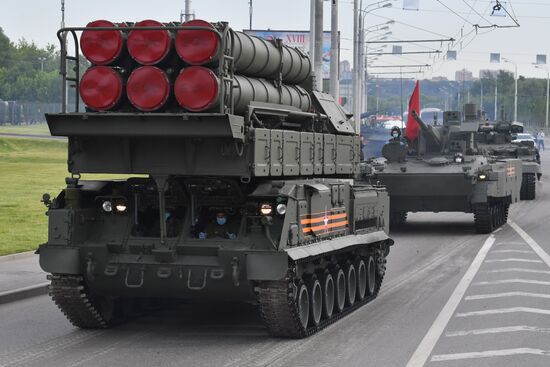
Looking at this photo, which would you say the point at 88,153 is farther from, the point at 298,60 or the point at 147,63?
the point at 298,60

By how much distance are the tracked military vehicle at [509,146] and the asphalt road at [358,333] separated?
50.1 feet

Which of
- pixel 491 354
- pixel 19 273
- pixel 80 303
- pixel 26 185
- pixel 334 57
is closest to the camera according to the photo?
pixel 491 354

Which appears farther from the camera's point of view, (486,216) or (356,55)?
(356,55)

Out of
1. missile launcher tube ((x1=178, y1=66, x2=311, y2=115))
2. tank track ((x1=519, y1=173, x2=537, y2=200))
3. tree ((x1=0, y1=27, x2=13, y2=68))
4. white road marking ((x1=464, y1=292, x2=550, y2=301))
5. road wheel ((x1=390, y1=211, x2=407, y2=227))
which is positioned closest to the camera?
missile launcher tube ((x1=178, y1=66, x2=311, y2=115))

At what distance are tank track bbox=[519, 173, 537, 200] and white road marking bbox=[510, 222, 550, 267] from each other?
811cm

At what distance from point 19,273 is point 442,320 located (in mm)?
6485

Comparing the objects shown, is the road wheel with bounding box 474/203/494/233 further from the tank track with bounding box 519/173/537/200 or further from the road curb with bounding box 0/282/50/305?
the road curb with bounding box 0/282/50/305

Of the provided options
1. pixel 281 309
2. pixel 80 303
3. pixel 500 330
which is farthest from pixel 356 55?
pixel 281 309

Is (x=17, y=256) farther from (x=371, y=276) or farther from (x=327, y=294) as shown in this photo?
(x=327, y=294)

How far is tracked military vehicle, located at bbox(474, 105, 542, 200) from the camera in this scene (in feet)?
110

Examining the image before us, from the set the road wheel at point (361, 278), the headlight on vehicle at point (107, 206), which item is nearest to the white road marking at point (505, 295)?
the road wheel at point (361, 278)

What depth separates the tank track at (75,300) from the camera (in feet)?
41.1

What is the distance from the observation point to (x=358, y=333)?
1284cm

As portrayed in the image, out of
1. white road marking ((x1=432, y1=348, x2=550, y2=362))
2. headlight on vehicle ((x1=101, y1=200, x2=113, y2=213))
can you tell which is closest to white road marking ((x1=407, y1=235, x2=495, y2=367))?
white road marking ((x1=432, y1=348, x2=550, y2=362))
